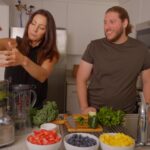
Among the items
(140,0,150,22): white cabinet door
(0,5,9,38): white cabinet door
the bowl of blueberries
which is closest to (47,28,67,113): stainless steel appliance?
(0,5,9,38): white cabinet door

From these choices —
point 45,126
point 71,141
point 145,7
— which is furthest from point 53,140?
point 145,7

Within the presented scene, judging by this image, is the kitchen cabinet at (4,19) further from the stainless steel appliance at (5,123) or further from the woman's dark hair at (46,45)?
the stainless steel appliance at (5,123)

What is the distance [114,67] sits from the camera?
1.75 meters

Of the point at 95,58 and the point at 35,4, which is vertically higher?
the point at 35,4

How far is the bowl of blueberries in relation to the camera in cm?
96

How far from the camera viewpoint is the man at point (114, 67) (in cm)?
176

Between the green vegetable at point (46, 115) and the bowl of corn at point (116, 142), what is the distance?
36 centimetres

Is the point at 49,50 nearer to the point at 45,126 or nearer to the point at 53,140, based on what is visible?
the point at 45,126

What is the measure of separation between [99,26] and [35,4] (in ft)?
3.09

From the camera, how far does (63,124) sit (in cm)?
129

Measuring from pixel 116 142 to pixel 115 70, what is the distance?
813mm

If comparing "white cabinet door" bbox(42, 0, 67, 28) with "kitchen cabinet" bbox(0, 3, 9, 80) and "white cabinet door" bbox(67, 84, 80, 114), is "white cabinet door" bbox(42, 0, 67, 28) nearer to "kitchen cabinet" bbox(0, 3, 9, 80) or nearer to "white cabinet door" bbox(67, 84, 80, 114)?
"kitchen cabinet" bbox(0, 3, 9, 80)

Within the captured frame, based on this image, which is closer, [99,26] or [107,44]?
[107,44]

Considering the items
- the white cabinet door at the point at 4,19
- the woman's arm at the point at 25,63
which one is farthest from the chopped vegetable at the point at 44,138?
the white cabinet door at the point at 4,19
